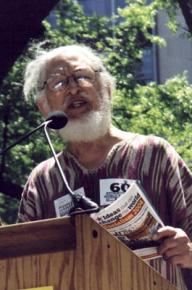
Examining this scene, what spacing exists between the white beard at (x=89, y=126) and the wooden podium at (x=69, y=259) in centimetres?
112

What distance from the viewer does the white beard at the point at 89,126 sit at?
3344 mm

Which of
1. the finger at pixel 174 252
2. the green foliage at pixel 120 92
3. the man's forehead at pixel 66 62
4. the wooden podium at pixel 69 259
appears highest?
the green foliage at pixel 120 92

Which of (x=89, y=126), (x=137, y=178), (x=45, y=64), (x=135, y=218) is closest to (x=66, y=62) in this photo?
(x=45, y=64)

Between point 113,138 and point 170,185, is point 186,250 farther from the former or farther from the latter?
point 113,138

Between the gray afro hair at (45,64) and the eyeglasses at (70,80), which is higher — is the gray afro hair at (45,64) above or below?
above

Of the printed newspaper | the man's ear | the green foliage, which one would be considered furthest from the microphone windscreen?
the green foliage

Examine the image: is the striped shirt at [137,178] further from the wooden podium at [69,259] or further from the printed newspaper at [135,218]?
the wooden podium at [69,259]

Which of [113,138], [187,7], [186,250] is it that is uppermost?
[187,7]

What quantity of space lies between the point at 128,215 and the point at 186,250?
0.19m

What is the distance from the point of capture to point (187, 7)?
7.76 m

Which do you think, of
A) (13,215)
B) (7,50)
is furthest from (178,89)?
(13,215)

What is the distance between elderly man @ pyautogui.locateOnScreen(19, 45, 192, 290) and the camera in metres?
3.19

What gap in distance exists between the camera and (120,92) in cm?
1022

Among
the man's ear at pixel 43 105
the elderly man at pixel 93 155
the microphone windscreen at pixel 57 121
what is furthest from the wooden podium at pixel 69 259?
the man's ear at pixel 43 105
